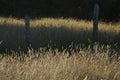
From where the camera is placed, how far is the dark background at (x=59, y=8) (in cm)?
2674

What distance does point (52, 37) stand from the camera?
45.5ft

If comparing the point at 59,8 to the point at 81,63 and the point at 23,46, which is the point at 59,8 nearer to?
the point at 23,46

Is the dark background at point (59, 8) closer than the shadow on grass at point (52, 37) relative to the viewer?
No

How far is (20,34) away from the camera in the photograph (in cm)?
1412

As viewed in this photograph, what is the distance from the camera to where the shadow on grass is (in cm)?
1273

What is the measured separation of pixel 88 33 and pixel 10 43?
3476 mm

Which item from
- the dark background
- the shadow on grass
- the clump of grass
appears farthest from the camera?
the dark background

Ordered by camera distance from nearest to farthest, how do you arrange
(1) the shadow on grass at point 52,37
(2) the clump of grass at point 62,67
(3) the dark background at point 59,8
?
(2) the clump of grass at point 62,67 < (1) the shadow on grass at point 52,37 < (3) the dark background at point 59,8

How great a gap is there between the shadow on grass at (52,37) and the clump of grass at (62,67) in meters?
5.31

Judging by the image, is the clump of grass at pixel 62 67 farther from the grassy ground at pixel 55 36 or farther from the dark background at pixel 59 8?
the dark background at pixel 59 8

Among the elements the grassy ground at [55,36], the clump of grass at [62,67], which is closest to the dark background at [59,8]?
the grassy ground at [55,36]

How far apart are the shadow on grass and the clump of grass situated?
209 inches

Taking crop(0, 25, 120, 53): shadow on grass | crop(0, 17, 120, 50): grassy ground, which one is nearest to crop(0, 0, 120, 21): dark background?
crop(0, 17, 120, 50): grassy ground

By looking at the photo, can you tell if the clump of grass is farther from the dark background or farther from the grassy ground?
the dark background
